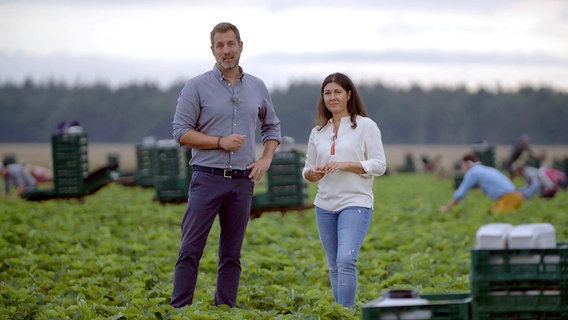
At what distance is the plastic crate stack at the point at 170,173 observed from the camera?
70.6ft

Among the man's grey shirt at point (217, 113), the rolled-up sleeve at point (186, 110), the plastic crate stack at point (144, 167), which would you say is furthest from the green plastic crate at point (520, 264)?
the plastic crate stack at point (144, 167)

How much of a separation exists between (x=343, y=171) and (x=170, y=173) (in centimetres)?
1753

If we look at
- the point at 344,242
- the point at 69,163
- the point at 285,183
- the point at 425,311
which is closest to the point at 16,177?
the point at 69,163

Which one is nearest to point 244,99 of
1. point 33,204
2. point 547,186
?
point 33,204

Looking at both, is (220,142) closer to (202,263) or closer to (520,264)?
(520,264)

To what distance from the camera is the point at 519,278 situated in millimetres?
4949

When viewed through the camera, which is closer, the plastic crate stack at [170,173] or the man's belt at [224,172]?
the man's belt at [224,172]

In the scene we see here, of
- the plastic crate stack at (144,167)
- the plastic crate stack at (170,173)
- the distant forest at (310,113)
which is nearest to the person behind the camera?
the plastic crate stack at (170,173)

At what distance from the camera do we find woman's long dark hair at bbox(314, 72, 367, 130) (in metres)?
7.22

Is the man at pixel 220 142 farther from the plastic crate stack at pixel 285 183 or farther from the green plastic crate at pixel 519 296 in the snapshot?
the plastic crate stack at pixel 285 183

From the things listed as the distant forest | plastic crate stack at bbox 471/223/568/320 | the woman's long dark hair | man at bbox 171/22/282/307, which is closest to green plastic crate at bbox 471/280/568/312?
plastic crate stack at bbox 471/223/568/320

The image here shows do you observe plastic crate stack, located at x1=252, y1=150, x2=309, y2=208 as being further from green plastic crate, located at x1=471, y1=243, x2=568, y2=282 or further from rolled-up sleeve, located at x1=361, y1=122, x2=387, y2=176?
green plastic crate, located at x1=471, y1=243, x2=568, y2=282

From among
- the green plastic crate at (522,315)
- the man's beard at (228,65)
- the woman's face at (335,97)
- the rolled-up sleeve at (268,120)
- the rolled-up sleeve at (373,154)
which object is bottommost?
the green plastic crate at (522,315)

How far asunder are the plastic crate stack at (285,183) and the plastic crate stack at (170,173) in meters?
1.96
